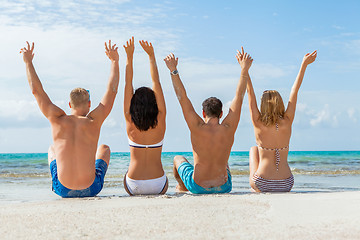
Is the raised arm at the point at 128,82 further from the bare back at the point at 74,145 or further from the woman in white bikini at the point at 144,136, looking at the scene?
the bare back at the point at 74,145

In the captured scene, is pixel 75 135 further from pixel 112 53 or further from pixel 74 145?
pixel 112 53

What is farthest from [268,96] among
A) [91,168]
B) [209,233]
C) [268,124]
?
[209,233]

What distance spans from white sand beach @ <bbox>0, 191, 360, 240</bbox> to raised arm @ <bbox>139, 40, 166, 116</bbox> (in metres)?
1.27

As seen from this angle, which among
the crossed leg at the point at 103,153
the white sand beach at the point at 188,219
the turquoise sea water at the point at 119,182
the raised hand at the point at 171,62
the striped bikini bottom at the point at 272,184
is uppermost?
the raised hand at the point at 171,62

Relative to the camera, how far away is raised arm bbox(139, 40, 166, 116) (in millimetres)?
Result: 5516

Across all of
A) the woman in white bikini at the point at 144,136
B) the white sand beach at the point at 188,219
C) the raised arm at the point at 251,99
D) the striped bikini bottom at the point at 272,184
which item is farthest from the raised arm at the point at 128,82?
the striped bikini bottom at the point at 272,184

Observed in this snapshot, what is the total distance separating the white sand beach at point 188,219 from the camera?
335cm

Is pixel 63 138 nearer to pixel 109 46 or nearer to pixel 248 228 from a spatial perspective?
pixel 109 46

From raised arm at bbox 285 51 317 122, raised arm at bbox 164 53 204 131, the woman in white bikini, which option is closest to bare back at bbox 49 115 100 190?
the woman in white bikini

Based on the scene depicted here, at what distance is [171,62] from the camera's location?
583 cm

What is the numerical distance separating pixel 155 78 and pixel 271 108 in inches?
66.4

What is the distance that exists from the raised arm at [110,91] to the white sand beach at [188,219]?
1072 mm

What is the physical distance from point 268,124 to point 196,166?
47.3 inches

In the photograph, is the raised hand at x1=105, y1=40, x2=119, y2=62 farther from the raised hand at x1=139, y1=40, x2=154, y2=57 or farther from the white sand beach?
the white sand beach
